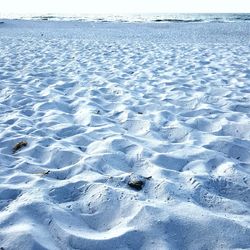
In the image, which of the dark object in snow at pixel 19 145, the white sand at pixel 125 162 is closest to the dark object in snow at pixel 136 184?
the white sand at pixel 125 162

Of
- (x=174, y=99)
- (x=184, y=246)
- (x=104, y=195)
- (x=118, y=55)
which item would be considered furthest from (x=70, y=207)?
(x=118, y=55)

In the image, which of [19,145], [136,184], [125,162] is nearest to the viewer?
[136,184]

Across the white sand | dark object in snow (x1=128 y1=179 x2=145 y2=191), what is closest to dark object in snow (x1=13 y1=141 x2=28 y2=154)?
the white sand

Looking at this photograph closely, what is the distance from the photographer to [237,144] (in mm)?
3514

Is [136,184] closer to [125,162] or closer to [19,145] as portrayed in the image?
[125,162]

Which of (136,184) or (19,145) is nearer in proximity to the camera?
(136,184)

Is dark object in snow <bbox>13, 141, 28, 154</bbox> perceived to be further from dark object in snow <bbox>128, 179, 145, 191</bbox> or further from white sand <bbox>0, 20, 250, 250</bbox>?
dark object in snow <bbox>128, 179, 145, 191</bbox>

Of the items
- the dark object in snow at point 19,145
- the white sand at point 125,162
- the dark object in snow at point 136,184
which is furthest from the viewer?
the dark object in snow at point 19,145

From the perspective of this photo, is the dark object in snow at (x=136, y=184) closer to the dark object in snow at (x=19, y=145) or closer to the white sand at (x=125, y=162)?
the white sand at (x=125, y=162)

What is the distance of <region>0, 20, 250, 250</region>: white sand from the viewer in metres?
2.23

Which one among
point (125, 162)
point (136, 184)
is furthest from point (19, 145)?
point (136, 184)

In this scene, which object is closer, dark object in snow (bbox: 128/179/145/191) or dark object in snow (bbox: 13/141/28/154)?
dark object in snow (bbox: 128/179/145/191)

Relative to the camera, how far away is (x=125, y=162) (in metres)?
3.26

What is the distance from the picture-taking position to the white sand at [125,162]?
2232mm
